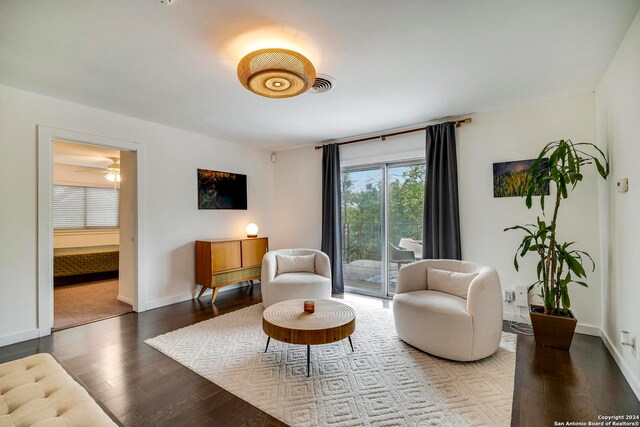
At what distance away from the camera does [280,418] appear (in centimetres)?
181

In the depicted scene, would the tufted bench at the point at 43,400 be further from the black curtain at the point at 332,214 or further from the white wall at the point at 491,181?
the white wall at the point at 491,181

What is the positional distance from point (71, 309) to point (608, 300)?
617 cm

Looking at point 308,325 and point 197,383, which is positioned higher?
point 308,325

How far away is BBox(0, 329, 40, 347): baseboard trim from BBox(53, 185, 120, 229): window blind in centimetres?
394

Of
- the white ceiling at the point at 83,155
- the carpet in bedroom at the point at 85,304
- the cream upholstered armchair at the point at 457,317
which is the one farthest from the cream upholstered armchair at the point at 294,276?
the white ceiling at the point at 83,155

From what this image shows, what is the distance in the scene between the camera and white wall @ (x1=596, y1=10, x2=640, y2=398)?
204 centimetres

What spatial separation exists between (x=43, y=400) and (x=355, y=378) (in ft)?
6.02

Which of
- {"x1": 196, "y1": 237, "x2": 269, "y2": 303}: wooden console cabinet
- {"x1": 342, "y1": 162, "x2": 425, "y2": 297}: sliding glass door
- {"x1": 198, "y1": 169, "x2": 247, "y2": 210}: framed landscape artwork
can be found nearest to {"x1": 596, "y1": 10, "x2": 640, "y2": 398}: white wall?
{"x1": 342, "y1": 162, "x2": 425, "y2": 297}: sliding glass door

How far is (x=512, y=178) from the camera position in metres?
3.44

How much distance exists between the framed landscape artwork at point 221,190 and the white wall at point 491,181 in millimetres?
2203

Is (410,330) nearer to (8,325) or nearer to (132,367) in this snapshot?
(132,367)

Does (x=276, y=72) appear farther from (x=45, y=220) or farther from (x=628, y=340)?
(x=628, y=340)

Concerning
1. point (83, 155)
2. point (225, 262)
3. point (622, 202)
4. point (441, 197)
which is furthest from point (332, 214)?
point (83, 155)

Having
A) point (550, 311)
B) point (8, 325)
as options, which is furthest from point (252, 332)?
point (550, 311)
